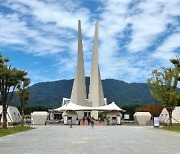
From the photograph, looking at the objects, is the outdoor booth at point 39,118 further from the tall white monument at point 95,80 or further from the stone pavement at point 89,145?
the stone pavement at point 89,145

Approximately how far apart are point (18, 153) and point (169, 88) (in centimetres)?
2876

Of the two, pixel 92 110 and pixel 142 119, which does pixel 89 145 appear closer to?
pixel 142 119

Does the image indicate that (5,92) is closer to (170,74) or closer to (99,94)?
(170,74)

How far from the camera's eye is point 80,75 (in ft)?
244

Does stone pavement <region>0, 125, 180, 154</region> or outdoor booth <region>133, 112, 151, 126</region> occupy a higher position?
outdoor booth <region>133, 112, 151, 126</region>

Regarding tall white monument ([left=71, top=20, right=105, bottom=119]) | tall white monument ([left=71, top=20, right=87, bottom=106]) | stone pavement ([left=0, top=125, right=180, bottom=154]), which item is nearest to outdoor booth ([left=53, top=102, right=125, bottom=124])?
tall white monument ([left=71, top=20, right=105, bottom=119])

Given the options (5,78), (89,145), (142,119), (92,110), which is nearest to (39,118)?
(92,110)

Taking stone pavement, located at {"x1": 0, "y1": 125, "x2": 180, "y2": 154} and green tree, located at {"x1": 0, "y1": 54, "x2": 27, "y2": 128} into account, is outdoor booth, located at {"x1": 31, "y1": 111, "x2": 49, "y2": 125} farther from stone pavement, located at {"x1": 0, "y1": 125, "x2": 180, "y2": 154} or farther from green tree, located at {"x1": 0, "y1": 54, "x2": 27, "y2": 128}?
stone pavement, located at {"x1": 0, "y1": 125, "x2": 180, "y2": 154}

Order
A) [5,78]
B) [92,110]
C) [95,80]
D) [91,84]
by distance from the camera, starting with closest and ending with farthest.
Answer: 1. [5,78]
2. [92,110]
3. [95,80]
4. [91,84]

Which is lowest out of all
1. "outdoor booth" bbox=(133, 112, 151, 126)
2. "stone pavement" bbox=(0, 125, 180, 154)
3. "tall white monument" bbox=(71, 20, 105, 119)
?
"stone pavement" bbox=(0, 125, 180, 154)

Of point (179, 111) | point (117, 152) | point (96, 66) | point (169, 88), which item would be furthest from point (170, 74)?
A: point (96, 66)

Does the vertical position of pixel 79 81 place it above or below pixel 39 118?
above

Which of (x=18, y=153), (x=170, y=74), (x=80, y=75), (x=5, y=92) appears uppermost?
(x=80, y=75)

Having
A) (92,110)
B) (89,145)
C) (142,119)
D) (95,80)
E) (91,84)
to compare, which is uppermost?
(95,80)
